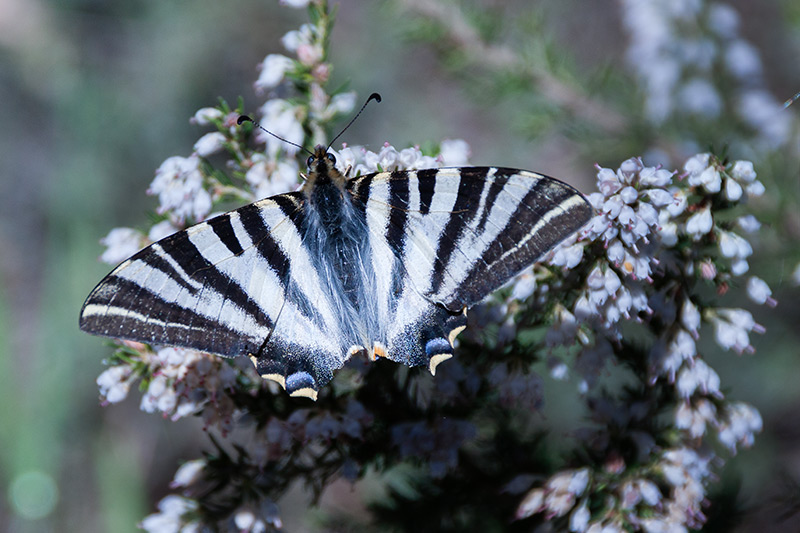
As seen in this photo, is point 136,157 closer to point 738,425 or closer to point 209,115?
point 209,115

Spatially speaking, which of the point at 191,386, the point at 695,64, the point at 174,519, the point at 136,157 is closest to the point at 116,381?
the point at 191,386

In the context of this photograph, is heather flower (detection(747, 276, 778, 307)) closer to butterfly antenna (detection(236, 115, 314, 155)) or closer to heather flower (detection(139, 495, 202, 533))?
butterfly antenna (detection(236, 115, 314, 155))

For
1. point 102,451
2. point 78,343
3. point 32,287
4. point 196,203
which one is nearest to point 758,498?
point 196,203

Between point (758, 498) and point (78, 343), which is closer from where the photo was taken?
point (758, 498)

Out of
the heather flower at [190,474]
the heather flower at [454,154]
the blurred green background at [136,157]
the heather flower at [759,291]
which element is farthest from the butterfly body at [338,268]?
the blurred green background at [136,157]

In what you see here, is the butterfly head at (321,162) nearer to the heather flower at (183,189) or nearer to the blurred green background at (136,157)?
the heather flower at (183,189)

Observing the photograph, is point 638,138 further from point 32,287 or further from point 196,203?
point 32,287
